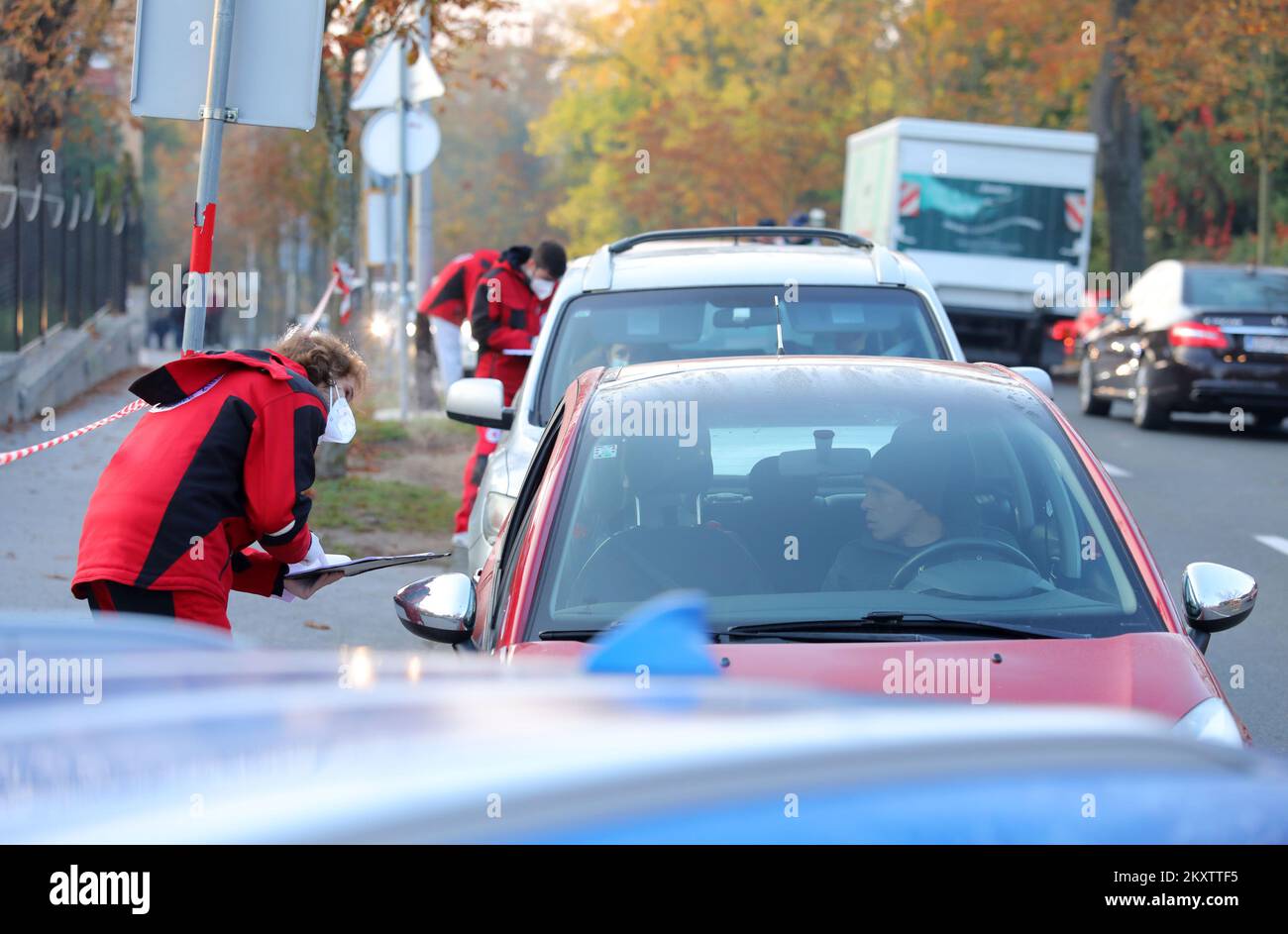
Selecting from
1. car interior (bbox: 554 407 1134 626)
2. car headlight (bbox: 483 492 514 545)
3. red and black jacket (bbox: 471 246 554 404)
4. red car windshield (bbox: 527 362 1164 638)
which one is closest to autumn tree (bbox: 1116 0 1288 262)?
red and black jacket (bbox: 471 246 554 404)

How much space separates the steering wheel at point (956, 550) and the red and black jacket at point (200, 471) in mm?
1603

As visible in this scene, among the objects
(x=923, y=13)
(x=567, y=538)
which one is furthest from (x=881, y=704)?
(x=923, y=13)

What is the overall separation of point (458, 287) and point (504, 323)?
2277 millimetres

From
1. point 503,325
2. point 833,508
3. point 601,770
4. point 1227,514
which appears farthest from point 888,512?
point 1227,514

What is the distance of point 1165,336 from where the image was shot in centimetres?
1773

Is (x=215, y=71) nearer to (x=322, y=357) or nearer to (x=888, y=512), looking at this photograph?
(x=322, y=357)

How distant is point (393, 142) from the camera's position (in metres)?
16.1

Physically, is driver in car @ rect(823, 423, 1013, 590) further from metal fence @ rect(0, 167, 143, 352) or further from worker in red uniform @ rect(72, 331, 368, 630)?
metal fence @ rect(0, 167, 143, 352)

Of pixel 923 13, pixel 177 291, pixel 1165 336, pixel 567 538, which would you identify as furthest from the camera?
pixel 923 13

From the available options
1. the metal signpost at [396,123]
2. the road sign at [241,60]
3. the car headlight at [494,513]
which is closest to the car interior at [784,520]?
the car headlight at [494,513]

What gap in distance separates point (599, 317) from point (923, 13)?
41.4 m

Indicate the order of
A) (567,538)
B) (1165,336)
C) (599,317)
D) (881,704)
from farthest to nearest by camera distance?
(1165,336) < (599,317) < (567,538) < (881,704)

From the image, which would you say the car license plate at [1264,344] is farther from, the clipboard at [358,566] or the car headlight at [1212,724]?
the car headlight at [1212,724]
